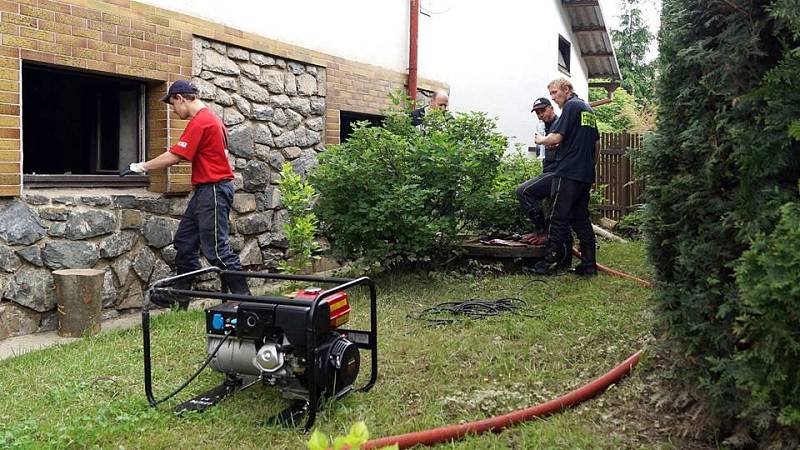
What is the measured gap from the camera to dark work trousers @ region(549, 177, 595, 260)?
22.1 feet

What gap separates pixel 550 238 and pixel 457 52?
A: 554cm

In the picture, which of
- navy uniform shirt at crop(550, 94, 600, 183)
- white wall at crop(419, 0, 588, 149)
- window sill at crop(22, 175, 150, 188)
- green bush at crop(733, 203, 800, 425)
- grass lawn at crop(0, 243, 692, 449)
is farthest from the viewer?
white wall at crop(419, 0, 588, 149)

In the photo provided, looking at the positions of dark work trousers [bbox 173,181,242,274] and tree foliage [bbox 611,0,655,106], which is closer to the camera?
dark work trousers [bbox 173,181,242,274]

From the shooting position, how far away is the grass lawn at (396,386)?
328 cm

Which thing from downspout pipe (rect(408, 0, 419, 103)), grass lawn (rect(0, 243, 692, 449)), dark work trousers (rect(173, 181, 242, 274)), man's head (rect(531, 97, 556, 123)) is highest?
downspout pipe (rect(408, 0, 419, 103))

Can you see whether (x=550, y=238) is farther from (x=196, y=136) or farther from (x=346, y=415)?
(x=346, y=415)

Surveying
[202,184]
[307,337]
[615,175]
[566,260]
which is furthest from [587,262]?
[615,175]

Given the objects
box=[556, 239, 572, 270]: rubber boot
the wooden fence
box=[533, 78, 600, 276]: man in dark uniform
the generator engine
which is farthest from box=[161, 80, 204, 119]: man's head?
the wooden fence

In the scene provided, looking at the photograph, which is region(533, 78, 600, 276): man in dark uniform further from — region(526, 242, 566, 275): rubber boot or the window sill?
the window sill

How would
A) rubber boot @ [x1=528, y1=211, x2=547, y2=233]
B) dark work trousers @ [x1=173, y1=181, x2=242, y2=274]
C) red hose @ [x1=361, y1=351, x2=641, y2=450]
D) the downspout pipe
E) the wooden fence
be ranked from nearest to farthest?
1. red hose @ [x1=361, y1=351, x2=641, y2=450]
2. dark work trousers @ [x1=173, y1=181, x2=242, y2=274]
3. rubber boot @ [x1=528, y1=211, x2=547, y2=233]
4. the downspout pipe
5. the wooden fence

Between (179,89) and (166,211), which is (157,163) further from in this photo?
(166,211)

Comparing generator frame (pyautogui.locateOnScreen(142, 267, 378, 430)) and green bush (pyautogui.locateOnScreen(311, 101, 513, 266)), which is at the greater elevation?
green bush (pyautogui.locateOnScreen(311, 101, 513, 266))

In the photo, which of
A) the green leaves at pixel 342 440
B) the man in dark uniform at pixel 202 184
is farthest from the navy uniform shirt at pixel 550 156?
the green leaves at pixel 342 440

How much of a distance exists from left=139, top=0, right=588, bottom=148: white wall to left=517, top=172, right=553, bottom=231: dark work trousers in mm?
1010
